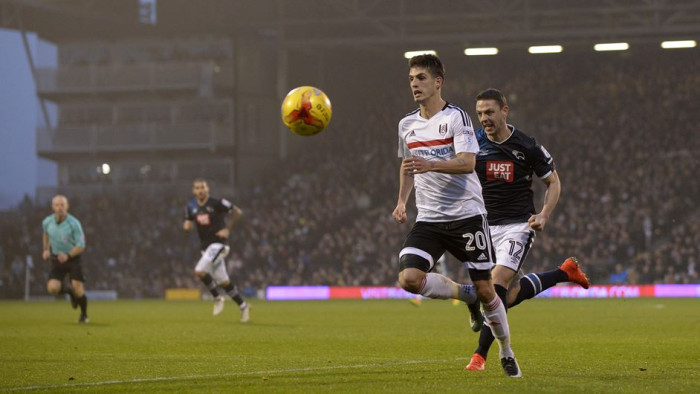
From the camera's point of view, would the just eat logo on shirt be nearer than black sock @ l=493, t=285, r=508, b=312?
No

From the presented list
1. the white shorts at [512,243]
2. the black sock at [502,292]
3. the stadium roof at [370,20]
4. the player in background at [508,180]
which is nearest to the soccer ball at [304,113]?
the player in background at [508,180]

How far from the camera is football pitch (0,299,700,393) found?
874 centimetres

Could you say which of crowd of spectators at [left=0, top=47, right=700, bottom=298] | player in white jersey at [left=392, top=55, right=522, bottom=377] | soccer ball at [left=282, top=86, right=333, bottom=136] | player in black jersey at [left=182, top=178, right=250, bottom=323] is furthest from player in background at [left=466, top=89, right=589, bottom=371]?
crowd of spectators at [left=0, top=47, right=700, bottom=298]

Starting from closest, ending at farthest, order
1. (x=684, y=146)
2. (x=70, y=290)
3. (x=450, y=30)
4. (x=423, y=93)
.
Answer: (x=423, y=93) → (x=70, y=290) → (x=684, y=146) → (x=450, y=30)

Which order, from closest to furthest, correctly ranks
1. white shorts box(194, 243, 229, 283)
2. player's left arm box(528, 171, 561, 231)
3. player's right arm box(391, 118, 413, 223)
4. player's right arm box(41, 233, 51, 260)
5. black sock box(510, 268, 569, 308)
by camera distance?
player's right arm box(391, 118, 413, 223), player's left arm box(528, 171, 561, 231), black sock box(510, 268, 569, 308), player's right arm box(41, 233, 51, 260), white shorts box(194, 243, 229, 283)

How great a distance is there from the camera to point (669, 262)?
35.9 m

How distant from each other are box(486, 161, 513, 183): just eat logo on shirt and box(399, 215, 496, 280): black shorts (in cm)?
147

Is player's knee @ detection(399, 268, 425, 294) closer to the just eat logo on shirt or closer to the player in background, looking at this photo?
the player in background

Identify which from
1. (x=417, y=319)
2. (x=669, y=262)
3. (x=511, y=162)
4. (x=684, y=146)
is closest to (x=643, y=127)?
(x=684, y=146)

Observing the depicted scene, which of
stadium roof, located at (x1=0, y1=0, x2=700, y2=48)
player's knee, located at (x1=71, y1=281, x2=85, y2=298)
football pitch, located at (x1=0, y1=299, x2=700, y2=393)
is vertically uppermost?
stadium roof, located at (x1=0, y1=0, x2=700, y2=48)

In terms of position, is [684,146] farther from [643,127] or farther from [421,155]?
[421,155]

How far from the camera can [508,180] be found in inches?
425

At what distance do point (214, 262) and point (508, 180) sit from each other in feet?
36.2

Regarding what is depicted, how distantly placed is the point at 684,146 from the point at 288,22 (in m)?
16.9
